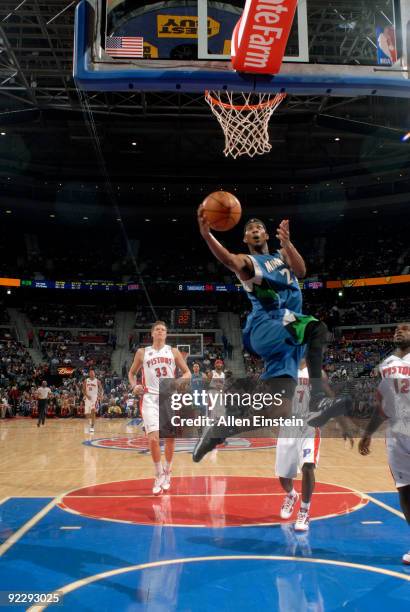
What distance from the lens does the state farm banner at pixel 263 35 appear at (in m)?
4.91

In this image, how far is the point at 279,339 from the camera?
12.1 feet

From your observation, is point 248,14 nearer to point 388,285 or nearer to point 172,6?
point 172,6

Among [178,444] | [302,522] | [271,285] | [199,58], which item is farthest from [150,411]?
[178,444]

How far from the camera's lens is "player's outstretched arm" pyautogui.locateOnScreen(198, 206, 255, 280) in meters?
3.57

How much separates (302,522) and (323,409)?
1.40m

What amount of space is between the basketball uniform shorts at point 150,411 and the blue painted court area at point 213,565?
61.1 inches

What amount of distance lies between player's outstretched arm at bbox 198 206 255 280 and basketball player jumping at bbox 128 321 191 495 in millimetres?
3163

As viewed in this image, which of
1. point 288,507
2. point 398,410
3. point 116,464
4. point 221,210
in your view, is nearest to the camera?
point 221,210

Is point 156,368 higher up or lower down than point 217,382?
higher up

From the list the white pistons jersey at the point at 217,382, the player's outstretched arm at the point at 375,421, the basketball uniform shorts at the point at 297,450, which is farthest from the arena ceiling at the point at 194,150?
the player's outstretched arm at the point at 375,421

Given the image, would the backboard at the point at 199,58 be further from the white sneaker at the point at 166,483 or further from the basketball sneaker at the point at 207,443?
the white sneaker at the point at 166,483

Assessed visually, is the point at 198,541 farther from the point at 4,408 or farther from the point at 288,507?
the point at 4,408

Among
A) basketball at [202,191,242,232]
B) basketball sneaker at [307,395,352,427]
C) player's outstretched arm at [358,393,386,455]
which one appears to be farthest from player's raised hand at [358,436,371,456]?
basketball at [202,191,242,232]

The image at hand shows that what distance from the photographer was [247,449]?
11242 millimetres
